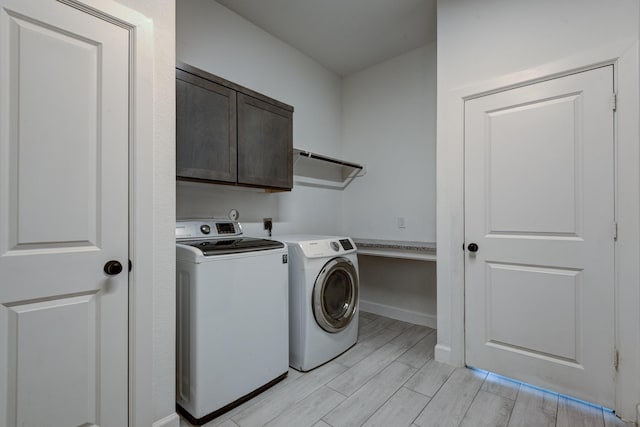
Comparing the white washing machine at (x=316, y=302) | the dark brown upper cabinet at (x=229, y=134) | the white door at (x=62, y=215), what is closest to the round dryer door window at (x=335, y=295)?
the white washing machine at (x=316, y=302)

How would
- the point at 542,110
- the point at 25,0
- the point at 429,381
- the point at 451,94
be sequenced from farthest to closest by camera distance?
the point at 451,94
the point at 429,381
the point at 542,110
the point at 25,0

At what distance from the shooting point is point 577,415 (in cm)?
155

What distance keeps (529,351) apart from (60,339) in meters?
2.43

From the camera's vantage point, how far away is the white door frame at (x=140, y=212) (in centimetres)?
124

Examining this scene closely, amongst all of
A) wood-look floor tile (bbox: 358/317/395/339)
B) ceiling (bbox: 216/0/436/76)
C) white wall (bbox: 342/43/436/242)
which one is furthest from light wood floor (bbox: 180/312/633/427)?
ceiling (bbox: 216/0/436/76)

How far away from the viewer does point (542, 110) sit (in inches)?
68.8

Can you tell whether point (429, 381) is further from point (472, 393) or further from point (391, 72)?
point (391, 72)

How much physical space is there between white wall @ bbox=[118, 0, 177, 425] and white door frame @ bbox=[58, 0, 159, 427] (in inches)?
1.1

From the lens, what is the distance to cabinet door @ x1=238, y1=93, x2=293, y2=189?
78.0 inches

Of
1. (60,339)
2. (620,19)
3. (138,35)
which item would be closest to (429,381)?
(60,339)

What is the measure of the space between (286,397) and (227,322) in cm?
61

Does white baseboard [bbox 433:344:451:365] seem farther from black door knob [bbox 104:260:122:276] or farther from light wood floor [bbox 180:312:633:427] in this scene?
black door knob [bbox 104:260:122:276]

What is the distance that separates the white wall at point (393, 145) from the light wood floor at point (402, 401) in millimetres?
1277

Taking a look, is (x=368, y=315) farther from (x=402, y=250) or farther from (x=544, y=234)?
(x=544, y=234)
